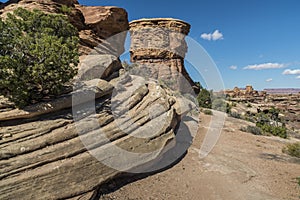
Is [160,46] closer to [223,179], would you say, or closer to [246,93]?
[223,179]

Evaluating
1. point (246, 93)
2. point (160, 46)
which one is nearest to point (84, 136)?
point (160, 46)

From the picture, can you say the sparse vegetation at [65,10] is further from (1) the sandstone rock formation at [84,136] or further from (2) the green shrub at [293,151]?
(2) the green shrub at [293,151]

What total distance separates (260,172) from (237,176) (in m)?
1.53

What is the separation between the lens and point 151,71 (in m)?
34.8

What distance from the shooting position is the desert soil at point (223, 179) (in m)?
6.65

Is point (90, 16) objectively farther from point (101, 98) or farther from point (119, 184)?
point (119, 184)

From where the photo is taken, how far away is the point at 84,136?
253 inches

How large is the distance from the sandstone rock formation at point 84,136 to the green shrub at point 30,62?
19.9 inches

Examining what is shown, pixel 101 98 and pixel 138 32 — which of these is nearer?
pixel 101 98

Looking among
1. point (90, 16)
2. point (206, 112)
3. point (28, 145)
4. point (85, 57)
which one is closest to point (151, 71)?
point (206, 112)

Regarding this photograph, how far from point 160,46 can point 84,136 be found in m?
31.7

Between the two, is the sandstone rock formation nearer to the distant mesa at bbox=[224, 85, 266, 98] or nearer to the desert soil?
the desert soil

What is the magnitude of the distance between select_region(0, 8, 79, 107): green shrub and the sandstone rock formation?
0.51 metres

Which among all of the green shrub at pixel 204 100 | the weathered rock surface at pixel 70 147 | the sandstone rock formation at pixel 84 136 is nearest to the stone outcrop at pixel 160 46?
the green shrub at pixel 204 100
